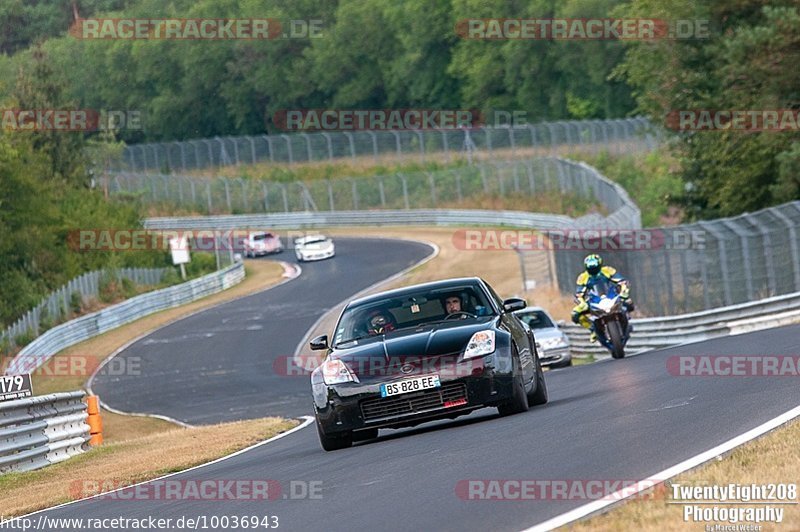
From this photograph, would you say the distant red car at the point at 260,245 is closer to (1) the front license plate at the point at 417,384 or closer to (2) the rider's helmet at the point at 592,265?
(2) the rider's helmet at the point at 592,265

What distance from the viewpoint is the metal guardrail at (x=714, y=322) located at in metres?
24.8

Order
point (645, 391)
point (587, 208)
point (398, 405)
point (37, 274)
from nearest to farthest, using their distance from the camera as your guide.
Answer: point (398, 405) → point (645, 391) → point (37, 274) → point (587, 208)

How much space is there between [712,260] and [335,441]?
1544 centimetres

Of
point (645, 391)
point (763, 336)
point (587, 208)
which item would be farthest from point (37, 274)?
point (645, 391)

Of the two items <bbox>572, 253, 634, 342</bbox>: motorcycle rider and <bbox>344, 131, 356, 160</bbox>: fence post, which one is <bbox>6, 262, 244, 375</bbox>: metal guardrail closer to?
<bbox>572, 253, 634, 342</bbox>: motorcycle rider

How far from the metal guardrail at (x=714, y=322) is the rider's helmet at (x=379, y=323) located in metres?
11.9

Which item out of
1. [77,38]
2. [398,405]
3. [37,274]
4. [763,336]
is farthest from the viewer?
[77,38]

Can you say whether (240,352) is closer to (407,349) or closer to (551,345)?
(551,345)

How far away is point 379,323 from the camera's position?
14.1m

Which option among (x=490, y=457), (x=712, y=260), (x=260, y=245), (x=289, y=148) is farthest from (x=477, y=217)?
(x=490, y=457)

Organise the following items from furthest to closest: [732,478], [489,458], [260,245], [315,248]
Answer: [260,245] → [315,248] → [489,458] → [732,478]

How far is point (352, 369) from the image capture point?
523 inches

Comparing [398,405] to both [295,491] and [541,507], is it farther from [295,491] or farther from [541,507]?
[541,507]

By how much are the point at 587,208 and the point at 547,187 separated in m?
6.39
